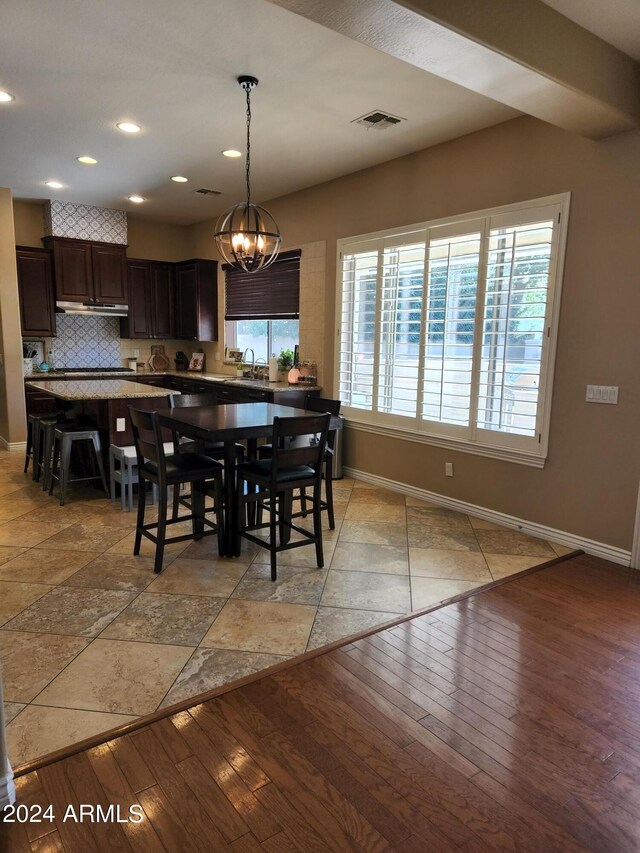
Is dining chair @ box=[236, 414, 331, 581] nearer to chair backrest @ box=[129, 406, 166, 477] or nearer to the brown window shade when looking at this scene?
chair backrest @ box=[129, 406, 166, 477]

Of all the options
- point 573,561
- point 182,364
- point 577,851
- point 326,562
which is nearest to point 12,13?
point 326,562

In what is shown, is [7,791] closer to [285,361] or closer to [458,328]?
[458,328]

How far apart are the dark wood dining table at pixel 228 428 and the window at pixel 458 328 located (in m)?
1.23

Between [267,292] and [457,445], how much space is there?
10.6 feet

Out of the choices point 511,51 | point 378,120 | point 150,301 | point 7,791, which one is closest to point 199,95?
point 378,120

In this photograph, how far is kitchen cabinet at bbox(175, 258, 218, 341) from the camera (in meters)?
7.46

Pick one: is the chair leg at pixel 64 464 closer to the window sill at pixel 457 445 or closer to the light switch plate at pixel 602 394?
the window sill at pixel 457 445

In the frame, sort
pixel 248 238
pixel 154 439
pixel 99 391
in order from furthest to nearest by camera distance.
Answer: pixel 99 391, pixel 248 238, pixel 154 439

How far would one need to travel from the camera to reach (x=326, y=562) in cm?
349

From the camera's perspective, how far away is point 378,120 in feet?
13.0

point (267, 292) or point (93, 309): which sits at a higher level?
point (267, 292)

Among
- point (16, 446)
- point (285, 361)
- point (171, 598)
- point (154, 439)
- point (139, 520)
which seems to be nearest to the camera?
point (171, 598)

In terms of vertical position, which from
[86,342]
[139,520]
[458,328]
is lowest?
[139,520]

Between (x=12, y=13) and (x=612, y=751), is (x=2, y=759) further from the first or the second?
(x=12, y=13)
